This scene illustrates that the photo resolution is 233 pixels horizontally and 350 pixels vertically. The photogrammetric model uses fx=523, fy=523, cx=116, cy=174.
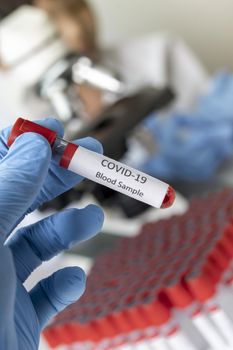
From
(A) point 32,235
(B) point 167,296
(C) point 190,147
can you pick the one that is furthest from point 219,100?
(A) point 32,235

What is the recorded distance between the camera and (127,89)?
1127mm

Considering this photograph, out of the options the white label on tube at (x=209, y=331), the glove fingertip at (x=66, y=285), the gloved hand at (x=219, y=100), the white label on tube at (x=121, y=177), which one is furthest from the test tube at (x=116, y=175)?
the gloved hand at (x=219, y=100)

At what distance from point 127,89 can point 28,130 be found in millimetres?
632

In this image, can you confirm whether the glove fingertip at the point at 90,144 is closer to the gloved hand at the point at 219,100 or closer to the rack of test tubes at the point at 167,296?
the rack of test tubes at the point at 167,296

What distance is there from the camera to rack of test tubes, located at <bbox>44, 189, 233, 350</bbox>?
0.68 metres

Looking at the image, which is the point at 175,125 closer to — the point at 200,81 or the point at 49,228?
the point at 200,81

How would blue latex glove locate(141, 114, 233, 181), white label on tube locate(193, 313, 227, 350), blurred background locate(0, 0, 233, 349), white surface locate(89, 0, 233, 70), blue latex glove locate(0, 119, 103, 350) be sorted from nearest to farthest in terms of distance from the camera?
blue latex glove locate(0, 119, 103, 350), white label on tube locate(193, 313, 227, 350), blurred background locate(0, 0, 233, 349), blue latex glove locate(141, 114, 233, 181), white surface locate(89, 0, 233, 70)

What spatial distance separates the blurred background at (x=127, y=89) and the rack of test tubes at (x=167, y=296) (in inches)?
3.9

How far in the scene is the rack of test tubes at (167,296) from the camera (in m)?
0.68

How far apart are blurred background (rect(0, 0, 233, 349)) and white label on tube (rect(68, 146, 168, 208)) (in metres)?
0.20

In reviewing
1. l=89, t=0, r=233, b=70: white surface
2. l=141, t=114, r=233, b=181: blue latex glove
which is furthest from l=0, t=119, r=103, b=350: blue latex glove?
l=89, t=0, r=233, b=70: white surface

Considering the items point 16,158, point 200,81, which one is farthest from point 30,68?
point 200,81

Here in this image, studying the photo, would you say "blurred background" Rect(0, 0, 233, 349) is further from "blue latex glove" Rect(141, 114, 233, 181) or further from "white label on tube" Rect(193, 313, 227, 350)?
"white label on tube" Rect(193, 313, 227, 350)

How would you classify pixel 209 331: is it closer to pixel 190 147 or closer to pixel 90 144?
pixel 90 144
